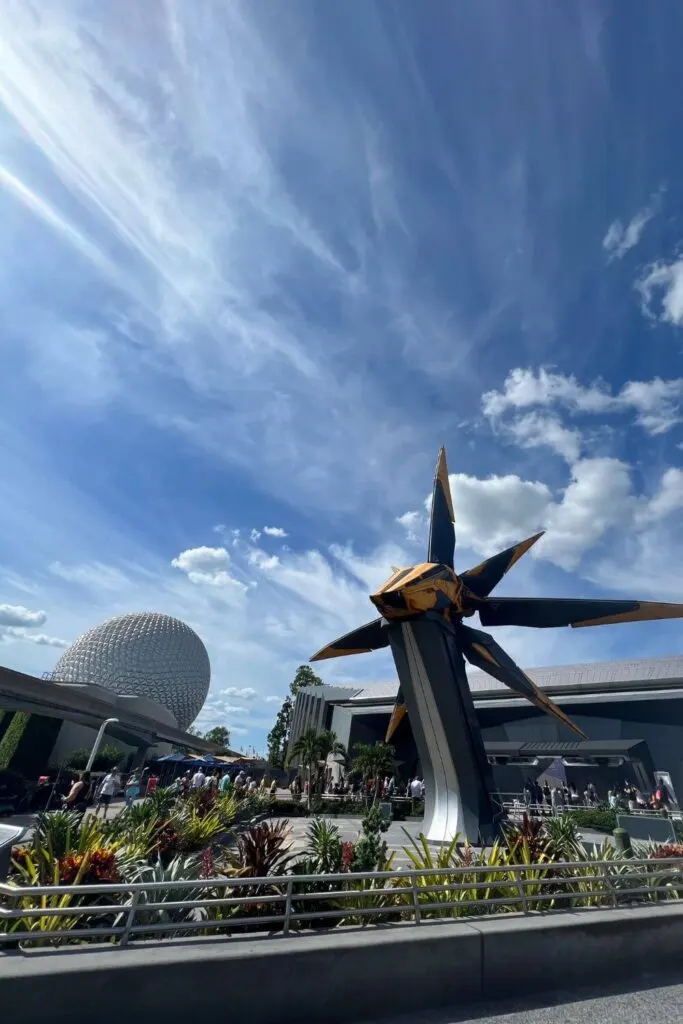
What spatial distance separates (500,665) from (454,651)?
5.44 feet

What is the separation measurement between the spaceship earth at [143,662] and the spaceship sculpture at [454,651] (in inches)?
1915

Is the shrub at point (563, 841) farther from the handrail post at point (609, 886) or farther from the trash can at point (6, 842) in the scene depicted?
the trash can at point (6, 842)

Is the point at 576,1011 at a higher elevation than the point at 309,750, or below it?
below

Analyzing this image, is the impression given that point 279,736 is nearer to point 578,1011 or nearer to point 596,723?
point 596,723

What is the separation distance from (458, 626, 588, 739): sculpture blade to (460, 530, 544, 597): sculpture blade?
156 centimetres

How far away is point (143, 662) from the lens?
58.5 metres

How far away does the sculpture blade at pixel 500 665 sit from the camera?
15938 mm

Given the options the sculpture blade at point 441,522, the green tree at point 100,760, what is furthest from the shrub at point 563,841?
the green tree at point 100,760

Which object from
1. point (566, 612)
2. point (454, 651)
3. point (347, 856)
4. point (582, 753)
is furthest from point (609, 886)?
point (582, 753)

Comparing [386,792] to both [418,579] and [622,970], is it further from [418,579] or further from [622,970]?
[622,970]

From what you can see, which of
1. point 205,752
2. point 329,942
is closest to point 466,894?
point 329,942

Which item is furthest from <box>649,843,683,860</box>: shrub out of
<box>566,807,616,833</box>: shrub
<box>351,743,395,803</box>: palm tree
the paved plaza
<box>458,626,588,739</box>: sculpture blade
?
<box>351,743,395,803</box>: palm tree

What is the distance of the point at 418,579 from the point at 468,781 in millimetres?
5802

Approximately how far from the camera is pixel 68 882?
5348mm
